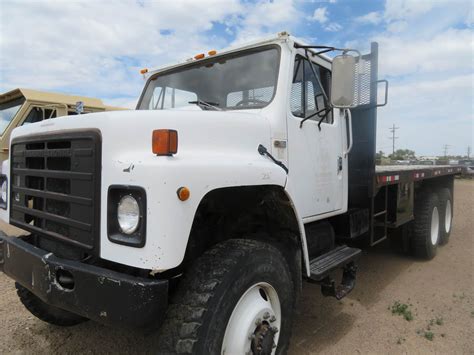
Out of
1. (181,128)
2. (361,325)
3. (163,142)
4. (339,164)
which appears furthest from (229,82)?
(361,325)

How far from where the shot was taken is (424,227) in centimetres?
564

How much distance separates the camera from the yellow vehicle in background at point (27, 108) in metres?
7.94

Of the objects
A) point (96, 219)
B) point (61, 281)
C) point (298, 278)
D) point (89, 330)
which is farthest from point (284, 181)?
point (89, 330)

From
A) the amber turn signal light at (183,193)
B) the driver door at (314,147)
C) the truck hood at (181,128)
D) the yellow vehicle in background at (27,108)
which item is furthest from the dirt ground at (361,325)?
the yellow vehicle in background at (27,108)

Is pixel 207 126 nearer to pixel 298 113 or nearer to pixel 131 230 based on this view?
pixel 131 230

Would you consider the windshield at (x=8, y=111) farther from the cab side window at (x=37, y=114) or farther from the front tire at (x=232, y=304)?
the front tire at (x=232, y=304)

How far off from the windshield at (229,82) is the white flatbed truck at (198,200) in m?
0.01

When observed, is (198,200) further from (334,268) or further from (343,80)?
(334,268)

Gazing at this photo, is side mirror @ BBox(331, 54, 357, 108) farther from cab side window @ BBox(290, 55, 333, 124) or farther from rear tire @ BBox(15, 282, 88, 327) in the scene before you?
rear tire @ BBox(15, 282, 88, 327)

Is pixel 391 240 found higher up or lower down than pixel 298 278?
lower down

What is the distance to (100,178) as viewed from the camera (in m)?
1.95

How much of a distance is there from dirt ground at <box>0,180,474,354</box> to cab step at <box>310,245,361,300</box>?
0.41m

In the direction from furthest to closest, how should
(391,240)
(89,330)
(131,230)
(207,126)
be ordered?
1. (391,240)
2. (89,330)
3. (207,126)
4. (131,230)

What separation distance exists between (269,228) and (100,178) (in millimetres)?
1360
